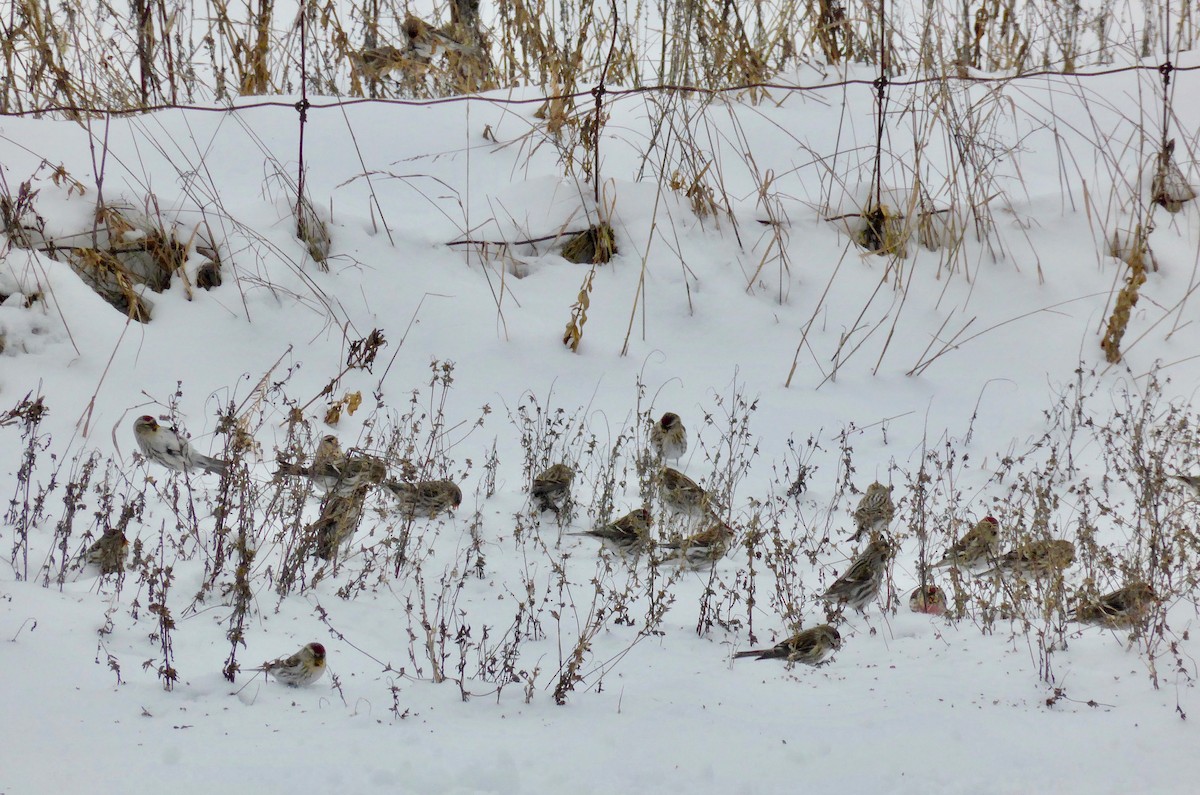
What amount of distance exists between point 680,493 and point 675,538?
536mm

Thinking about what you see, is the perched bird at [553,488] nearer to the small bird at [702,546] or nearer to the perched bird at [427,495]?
the perched bird at [427,495]

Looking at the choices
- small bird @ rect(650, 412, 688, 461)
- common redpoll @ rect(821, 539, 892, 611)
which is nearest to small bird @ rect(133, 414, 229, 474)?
small bird @ rect(650, 412, 688, 461)

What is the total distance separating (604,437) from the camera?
7242 millimetres

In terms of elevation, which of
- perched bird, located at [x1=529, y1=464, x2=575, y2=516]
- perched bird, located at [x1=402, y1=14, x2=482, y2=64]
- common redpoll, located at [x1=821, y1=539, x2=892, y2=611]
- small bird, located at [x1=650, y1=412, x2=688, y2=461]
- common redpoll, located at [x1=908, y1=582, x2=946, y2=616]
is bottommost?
common redpoll, located at [x1=908, y1=582, x2=946, y2=616]

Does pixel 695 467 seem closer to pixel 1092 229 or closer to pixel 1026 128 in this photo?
pixel 1092 229

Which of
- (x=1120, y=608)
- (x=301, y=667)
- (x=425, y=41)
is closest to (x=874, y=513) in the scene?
(x=1120, y=608)

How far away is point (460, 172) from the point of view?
8883mm

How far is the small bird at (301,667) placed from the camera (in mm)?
3930

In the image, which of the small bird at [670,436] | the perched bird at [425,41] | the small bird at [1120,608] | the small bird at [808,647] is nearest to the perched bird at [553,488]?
the small bird at [670,436]

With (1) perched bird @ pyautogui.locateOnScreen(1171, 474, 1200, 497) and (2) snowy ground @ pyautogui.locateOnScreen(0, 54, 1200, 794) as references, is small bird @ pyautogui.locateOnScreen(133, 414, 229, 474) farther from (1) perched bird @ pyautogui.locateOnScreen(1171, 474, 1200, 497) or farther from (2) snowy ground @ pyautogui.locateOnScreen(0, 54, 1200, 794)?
(1) perched bird @ pyautogui.locateOnScreen(1171, 474, 1200, 497)

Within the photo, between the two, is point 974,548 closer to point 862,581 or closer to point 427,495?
point 862,581

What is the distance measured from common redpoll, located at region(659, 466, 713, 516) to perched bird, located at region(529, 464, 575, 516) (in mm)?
485

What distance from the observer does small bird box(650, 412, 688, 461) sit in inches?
264

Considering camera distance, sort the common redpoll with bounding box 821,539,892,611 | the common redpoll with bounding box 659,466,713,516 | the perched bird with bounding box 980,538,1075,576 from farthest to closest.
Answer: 1. the common redpoll with bounding box 659,466,713,516
2. the common redpoll with bounding box 821,539,892,611
3. the perched bird with bounding box 980,538,1075,576
